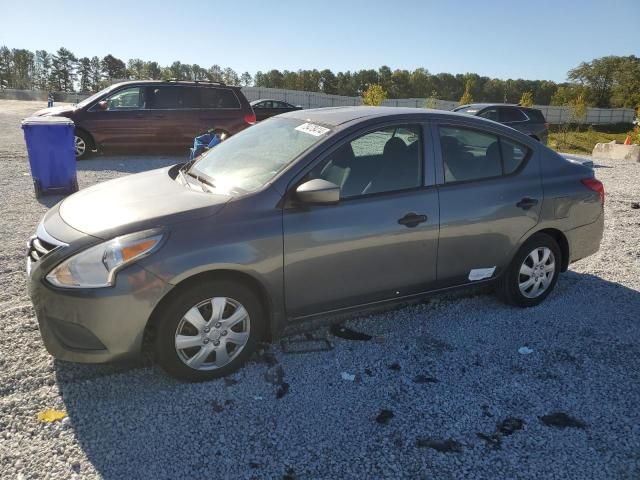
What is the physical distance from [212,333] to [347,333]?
116 cm

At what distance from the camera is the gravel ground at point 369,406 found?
256cm

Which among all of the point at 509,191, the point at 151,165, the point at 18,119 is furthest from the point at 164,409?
the point at 18,119

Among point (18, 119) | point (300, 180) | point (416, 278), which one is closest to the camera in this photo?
point (300, 180)

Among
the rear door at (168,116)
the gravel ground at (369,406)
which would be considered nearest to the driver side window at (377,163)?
the gravel ground at (369,406)

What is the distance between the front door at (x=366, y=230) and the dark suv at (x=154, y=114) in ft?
27.8

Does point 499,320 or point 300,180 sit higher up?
point 300,180

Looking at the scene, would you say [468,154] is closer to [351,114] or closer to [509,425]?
[351,114]

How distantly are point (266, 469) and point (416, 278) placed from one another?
1792 millimetres

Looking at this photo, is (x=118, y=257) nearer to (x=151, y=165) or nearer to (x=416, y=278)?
(x=416, y=278)

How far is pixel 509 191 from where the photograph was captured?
4062 millimetres

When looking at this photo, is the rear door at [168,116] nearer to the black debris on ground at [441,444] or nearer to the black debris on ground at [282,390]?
the black debris on ground at [282,390]

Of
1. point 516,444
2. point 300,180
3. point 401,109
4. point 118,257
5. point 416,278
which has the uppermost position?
point 401,109

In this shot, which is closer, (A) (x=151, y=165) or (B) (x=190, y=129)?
(A) (x=151, y=165)

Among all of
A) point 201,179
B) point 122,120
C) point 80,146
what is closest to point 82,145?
point 80,146
